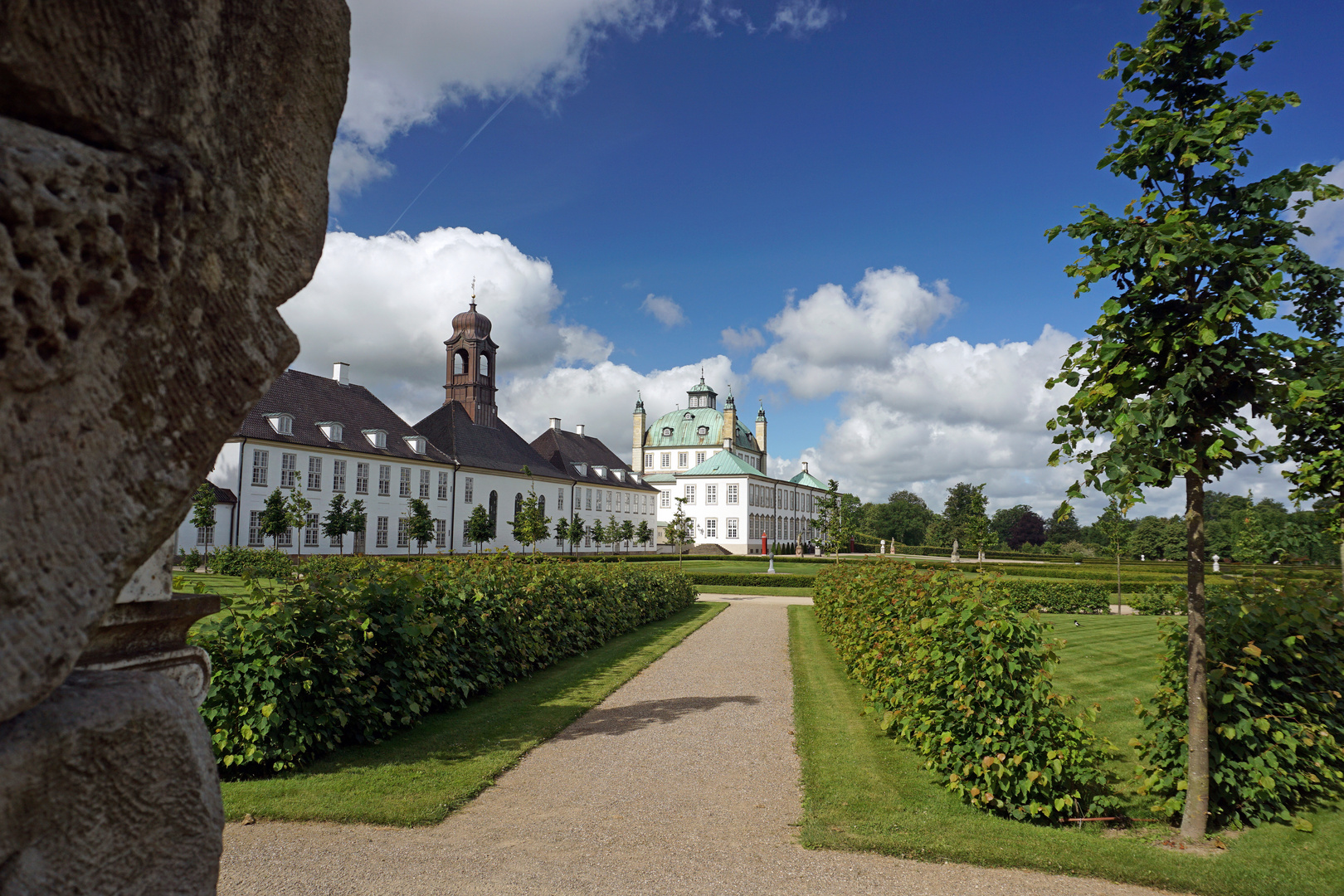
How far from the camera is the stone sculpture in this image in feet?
3.87

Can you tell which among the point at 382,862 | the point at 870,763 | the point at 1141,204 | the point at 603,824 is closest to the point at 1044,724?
the point at 870,763

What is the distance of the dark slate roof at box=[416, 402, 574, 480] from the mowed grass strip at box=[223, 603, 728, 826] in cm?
4001

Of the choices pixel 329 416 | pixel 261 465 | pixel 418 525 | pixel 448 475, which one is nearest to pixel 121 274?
pixel 261 465

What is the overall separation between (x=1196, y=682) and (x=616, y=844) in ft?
12.4

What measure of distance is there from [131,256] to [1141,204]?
18.0 feet

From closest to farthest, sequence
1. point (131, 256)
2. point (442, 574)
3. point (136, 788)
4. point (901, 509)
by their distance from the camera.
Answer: point (131, 256) → point (136, 788) → point (442, 574) → point (901, 509)

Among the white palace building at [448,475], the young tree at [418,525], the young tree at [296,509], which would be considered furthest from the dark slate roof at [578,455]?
the young tree at [296,509]

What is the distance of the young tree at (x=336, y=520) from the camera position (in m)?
36.8

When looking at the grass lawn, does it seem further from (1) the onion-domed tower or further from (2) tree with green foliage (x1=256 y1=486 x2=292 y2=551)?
(1) the onion-domed tower

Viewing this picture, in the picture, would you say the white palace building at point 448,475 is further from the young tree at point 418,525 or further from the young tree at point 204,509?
the young tree at point 204,509

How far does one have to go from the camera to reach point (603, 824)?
550 centimetres

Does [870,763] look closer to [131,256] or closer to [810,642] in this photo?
[131,256]

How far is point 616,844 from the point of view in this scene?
5.17 m

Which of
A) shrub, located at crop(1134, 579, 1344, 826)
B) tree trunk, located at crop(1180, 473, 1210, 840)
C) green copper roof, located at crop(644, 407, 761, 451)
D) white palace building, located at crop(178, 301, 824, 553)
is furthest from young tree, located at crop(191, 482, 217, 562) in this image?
green copper roof, located at crop(644, 407, 761, 451)
